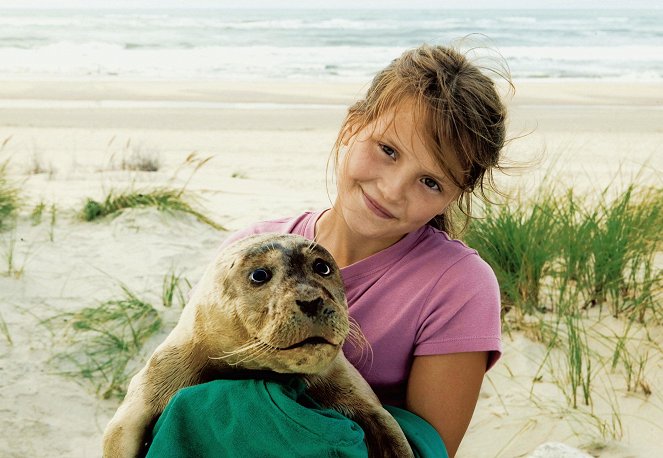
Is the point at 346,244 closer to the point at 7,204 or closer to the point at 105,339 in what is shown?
the point at 105,339

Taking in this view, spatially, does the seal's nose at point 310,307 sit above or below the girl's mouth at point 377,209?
below

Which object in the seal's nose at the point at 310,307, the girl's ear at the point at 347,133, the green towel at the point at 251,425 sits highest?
the girl's ear at the point at 347,133

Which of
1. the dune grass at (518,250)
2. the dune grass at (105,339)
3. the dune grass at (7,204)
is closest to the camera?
the dune grass at (105,339)

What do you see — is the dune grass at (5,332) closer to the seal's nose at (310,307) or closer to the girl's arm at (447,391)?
the girl's arm at (447,391)

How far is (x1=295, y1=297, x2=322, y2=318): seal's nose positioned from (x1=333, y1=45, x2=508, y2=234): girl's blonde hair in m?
0.74

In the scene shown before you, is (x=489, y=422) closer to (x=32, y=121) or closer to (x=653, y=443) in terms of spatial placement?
(x=653, y=443)

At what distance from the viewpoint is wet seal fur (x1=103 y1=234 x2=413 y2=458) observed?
1.58m

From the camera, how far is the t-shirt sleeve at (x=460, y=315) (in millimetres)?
2145

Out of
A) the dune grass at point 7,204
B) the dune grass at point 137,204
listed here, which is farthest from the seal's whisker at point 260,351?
the dune grass at point 137,204

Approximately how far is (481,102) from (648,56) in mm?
29491

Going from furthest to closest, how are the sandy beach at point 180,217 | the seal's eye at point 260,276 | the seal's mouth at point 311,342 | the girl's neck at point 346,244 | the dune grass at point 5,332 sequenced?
the dune grass at point 5,332 < the sandy beach at point 180,217 < the girl's neck at point 346,244 < the seal's eye at point 260,276 < the seal's mouth at point 311,342

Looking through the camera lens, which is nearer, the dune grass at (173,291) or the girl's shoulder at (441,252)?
the girl's shoulder at (441,252)

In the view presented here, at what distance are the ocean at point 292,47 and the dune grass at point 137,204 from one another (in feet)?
34.4

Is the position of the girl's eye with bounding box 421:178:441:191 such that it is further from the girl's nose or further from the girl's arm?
the girl's arm
